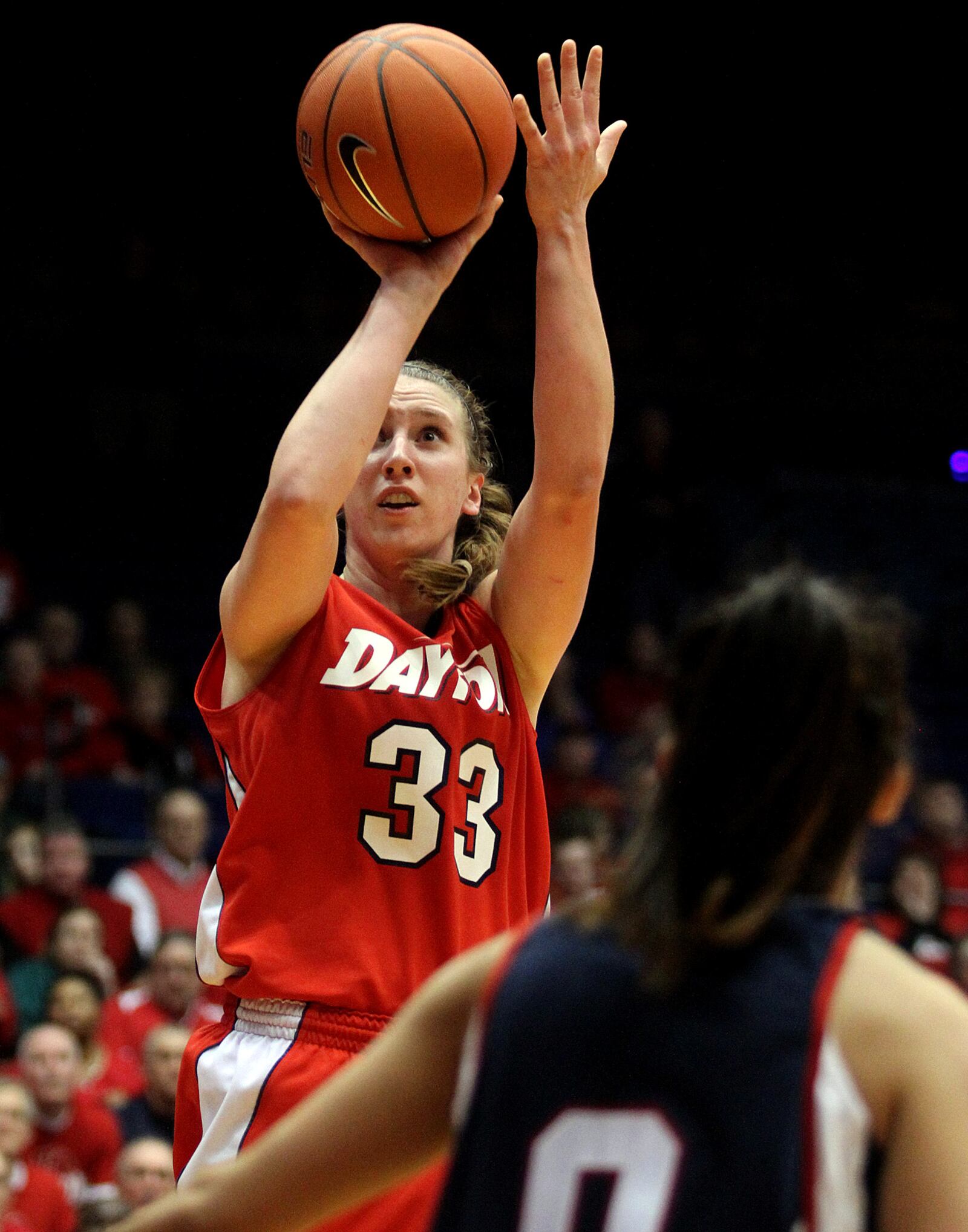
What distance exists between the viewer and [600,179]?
309 centimetres

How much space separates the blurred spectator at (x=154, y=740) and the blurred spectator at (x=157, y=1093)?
9.51ft

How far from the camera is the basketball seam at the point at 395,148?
9.25 ft

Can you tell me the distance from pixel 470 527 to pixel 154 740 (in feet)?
20.3

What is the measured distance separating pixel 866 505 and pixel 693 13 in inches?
183

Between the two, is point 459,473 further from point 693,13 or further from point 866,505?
point 866,505

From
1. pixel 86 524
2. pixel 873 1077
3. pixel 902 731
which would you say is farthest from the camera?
pixel 86 524

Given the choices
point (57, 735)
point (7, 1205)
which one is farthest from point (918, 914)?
point (7, 1205)

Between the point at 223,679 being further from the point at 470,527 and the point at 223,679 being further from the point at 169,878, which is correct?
the point at 169,878

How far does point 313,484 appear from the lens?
100 inches

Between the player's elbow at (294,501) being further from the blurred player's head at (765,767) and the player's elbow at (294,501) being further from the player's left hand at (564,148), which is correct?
the blurred player's head at (765,767)

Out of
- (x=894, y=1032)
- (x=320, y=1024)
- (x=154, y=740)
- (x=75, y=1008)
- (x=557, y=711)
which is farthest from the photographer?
(x=557, y=711)

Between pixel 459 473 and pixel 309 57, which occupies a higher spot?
pixel 309 57

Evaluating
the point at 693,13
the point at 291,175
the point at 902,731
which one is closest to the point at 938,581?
the point at 693,13

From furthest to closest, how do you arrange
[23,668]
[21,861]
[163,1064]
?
[23,668] → [21,861] → [163,1064]
